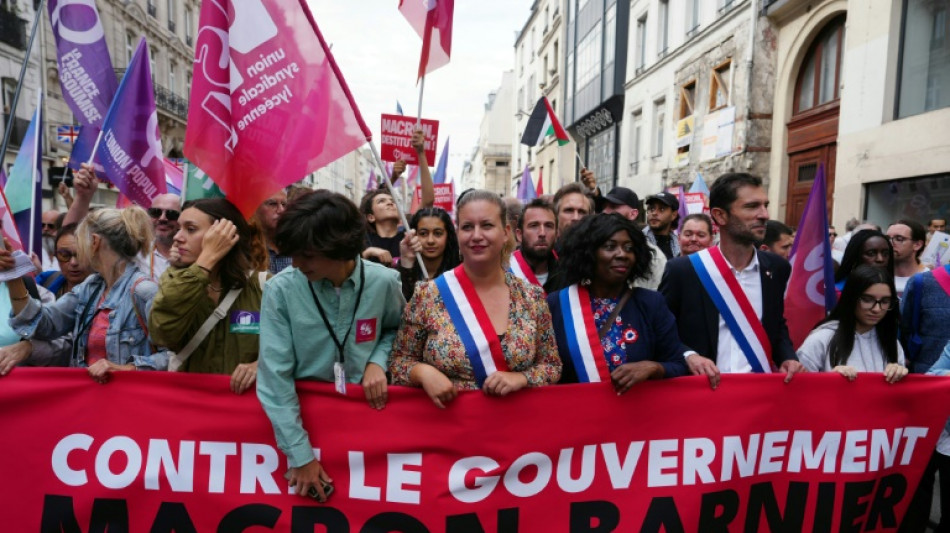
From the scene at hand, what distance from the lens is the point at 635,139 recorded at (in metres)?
21.2

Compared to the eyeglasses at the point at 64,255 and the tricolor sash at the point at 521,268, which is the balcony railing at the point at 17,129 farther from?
the tricolor sash at the point at 521,268

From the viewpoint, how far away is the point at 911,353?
360cm

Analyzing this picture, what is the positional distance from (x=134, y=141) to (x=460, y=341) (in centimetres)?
327

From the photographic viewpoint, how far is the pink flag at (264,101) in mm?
2705

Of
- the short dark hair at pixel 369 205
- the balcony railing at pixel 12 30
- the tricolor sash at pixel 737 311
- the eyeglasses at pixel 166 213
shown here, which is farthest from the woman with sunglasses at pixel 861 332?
the balcony railing at pixel 12 30

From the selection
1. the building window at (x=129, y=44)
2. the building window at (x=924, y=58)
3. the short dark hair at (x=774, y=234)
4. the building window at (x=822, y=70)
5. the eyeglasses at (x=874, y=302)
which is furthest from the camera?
the building window at (x=129, y=44)

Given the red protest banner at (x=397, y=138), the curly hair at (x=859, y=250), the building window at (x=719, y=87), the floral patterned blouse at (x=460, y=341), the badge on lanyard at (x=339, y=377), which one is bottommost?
the badge on lanyard at (x=339, y=377)

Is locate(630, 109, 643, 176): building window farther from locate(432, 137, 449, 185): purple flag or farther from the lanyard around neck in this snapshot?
the lanyard around neck

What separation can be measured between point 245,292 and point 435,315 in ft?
2.88

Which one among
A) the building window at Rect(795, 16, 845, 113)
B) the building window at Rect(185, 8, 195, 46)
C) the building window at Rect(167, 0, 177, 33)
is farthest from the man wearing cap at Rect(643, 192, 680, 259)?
the building window at Rect(185, 8, 195, 46)

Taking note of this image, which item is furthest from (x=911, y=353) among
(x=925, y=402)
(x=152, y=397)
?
(x=152, y=397)

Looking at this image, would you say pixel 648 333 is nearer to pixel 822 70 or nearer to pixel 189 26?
pixel 822 70

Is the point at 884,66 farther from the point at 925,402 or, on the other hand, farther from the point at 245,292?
the point at 245,292

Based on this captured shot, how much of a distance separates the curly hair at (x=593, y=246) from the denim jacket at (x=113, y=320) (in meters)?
1.81
